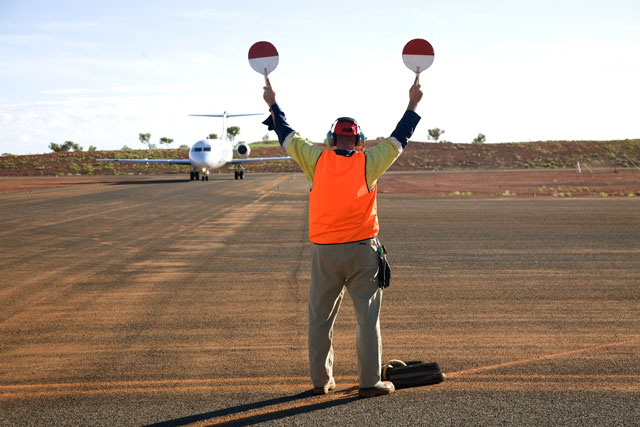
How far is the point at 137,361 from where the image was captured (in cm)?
573

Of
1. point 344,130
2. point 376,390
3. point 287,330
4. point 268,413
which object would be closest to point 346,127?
point 344,130

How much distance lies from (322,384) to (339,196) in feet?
4.88

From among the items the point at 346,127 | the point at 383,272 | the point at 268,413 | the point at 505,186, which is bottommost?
the point at 268,413

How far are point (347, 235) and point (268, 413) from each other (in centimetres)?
144

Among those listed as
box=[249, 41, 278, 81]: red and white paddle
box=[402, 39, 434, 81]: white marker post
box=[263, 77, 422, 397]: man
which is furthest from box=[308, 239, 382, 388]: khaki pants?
box=[249, 41, 278, 81]: red and white paddle

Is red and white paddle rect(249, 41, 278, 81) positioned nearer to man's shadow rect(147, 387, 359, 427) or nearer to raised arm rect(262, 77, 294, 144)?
raised arm rect(262, 77, 294, 144)

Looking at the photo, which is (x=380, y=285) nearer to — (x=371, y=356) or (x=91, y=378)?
(x=371, y=356)

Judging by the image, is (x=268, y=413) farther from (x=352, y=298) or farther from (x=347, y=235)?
(x=347, y=235)

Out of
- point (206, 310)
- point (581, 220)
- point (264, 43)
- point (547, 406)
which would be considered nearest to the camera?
point (547, 406)

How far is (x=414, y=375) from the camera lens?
16.6 feet

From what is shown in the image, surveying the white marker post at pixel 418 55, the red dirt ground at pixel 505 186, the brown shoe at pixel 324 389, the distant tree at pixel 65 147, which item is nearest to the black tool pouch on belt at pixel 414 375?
the brown shoe at pixel 324 389

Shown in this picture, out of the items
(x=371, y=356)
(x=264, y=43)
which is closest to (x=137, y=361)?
(x=371, y=356)

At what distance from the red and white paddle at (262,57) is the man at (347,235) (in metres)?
0.75

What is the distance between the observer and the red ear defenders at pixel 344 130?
482 cm
